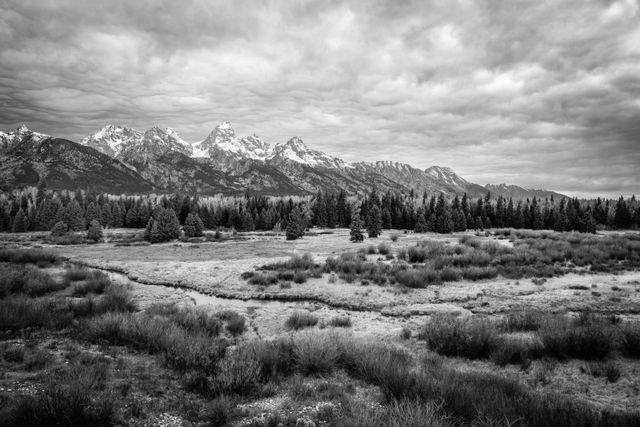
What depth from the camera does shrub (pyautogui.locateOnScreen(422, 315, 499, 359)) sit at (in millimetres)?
9242

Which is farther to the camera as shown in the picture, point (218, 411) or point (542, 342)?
point (542, 342)

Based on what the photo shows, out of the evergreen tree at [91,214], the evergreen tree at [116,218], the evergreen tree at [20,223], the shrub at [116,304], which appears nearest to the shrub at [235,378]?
the shrub at [116,304]

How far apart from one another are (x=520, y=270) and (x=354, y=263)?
11.2 meters

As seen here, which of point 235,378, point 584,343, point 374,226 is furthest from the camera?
point 374,226

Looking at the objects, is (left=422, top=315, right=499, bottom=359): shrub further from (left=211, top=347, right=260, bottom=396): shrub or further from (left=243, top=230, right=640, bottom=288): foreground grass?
(left=243, top=230, right=640, bottom=288): foreground grass

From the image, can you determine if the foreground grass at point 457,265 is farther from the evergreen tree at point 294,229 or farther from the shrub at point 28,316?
the evergreen tree at point 294,229

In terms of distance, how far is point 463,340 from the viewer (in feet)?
31.2

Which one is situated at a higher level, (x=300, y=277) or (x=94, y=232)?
(x=300, y=277)

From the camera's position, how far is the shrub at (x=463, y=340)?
30.3 ft

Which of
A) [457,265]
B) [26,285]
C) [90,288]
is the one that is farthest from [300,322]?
[457,265]

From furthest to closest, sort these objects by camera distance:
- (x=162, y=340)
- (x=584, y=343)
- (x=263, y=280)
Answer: (x=263, y=280) < (x=162, y=340) < (x=584, y=343)

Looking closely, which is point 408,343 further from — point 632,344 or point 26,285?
point 26,285

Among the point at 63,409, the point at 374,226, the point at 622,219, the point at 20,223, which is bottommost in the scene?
the point at 20,223

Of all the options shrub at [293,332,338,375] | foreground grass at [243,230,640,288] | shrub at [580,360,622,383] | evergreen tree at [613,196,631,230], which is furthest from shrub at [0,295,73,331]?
evergreen tree at [613,196,631,230]
